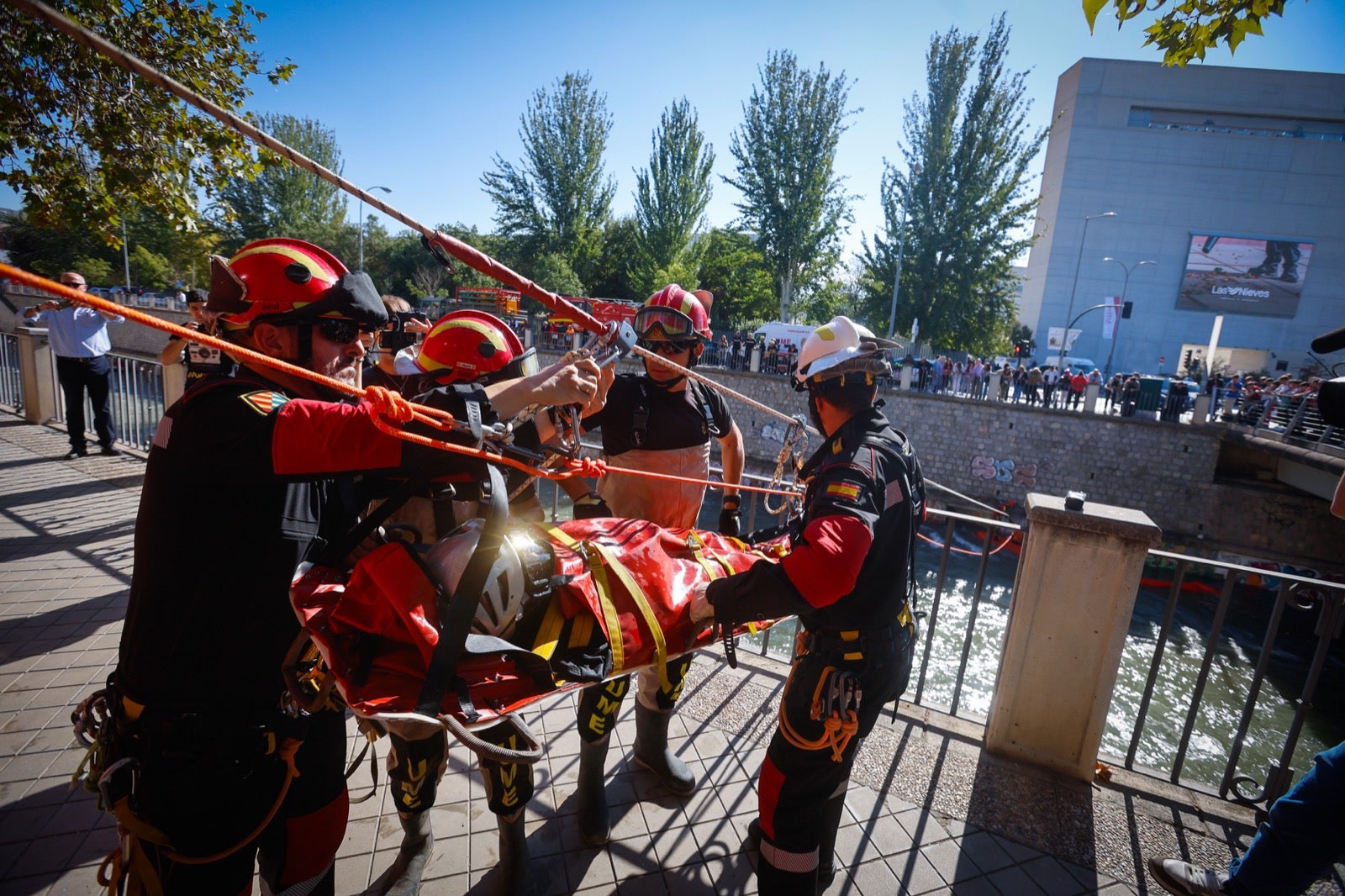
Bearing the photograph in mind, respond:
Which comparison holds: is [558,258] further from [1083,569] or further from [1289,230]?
[1289,230]

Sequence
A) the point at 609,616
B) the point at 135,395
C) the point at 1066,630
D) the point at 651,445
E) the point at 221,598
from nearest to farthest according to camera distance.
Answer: the point at 221,598 < the point at 609,616 < the point at 1066,630 < the point at 651,445 < the point at 135,395

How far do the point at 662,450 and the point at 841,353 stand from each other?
1.33m

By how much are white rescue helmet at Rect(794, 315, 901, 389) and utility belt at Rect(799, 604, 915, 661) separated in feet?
3.34

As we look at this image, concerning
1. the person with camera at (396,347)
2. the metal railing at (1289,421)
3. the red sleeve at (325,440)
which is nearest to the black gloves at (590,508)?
the person with camera at (396,347)

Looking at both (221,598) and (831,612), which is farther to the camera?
(831,612)

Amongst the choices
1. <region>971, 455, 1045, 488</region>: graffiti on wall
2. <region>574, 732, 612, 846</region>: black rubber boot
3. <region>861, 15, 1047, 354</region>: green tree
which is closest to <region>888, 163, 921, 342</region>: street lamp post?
<region>861, 15, 1047, 354</region>: green tree

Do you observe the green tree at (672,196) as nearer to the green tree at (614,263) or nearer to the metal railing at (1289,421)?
the green tree at (614,263)

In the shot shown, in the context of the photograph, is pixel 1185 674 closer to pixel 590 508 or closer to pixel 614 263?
pixel 590 508

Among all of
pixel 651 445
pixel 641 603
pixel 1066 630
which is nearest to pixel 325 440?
pixel 641 603

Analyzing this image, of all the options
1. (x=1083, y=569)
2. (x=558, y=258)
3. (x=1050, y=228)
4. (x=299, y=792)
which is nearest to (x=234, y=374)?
(x=299, y=792)

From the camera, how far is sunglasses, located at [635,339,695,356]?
3.56 metres

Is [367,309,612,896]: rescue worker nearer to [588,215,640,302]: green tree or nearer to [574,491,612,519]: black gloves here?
[574,491,612,519]: black gloves

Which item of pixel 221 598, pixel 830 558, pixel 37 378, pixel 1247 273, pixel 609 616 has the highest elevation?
pixel 1247 273

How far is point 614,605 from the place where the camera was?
2133 millimetres
